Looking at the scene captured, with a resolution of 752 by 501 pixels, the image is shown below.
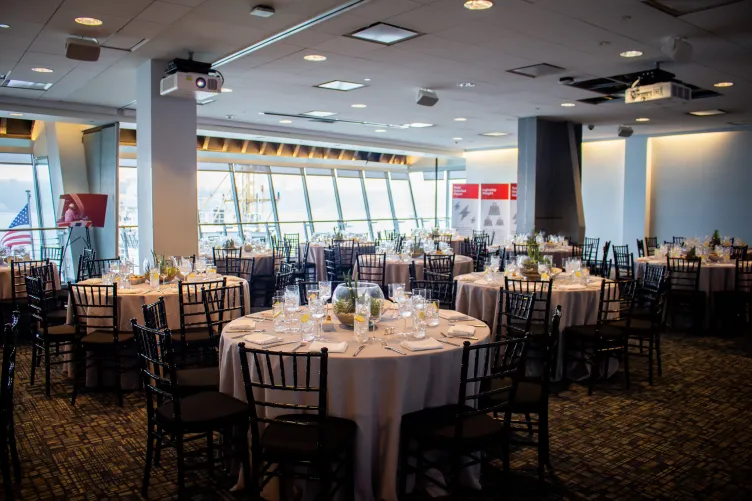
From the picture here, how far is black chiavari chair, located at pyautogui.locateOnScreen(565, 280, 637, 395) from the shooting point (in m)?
5.48

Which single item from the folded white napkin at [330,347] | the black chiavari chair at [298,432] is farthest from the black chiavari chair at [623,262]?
the black chiavari chair at [298,432]

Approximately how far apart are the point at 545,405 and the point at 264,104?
8.31m

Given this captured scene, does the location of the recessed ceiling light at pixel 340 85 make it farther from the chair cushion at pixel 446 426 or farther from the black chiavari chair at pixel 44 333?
the chair cushion at pixel 446 426

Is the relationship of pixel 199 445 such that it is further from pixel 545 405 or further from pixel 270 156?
pixel 270 156

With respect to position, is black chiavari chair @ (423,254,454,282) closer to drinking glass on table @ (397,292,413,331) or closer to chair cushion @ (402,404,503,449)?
drinking glass on table @ (397,292,413,331)

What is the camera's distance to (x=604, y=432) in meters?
4.54

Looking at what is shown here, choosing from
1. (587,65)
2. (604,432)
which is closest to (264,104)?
(587,65)

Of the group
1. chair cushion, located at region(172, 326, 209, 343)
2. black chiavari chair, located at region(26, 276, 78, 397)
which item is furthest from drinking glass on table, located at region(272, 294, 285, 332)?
black chiavari chair, located at region(26, 276, 78, 397)

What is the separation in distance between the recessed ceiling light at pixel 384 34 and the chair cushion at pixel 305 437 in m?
3.98

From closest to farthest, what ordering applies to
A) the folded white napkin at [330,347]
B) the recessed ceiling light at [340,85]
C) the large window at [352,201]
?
the folded white napkin at [330,347]
the recessed ceiling light at [340,85]
the large window at [352,201]

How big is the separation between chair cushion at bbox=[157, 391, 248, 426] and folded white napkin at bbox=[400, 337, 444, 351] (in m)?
1.03

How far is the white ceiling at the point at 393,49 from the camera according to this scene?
5246 mm

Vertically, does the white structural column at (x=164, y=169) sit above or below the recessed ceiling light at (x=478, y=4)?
below

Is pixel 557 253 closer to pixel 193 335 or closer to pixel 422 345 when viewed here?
pixel 193 335
